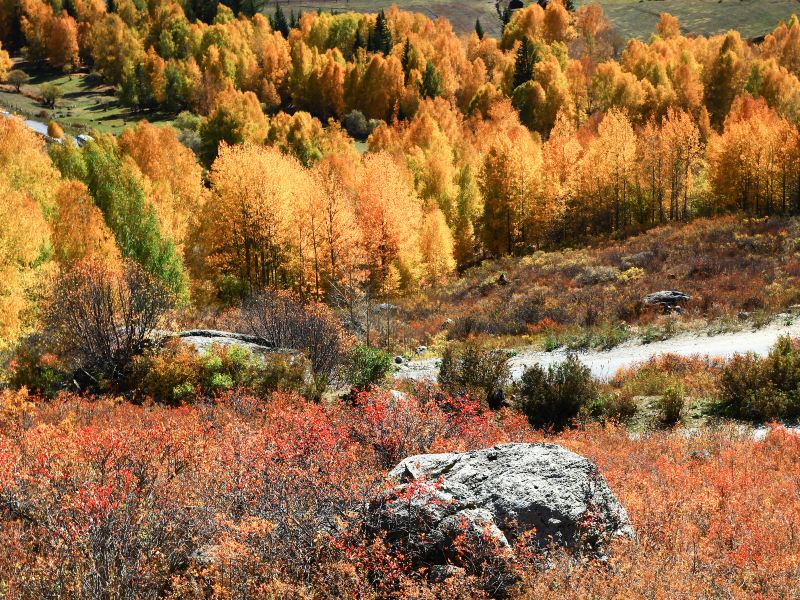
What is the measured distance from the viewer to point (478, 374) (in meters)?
14.2

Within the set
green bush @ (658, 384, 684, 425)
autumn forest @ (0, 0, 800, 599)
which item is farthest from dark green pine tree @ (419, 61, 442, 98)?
green bush @ (658, 384, 684, 425)

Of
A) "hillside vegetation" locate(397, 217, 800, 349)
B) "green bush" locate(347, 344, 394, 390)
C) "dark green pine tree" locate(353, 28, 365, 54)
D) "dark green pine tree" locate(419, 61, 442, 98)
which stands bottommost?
"hillside vegetation" locate(397, 217, 800, 349)

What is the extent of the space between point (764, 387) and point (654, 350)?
325 inches

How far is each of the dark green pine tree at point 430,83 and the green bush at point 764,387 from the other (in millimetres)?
81400

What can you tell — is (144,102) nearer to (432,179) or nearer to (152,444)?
(432,179)

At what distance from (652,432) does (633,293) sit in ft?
57.3

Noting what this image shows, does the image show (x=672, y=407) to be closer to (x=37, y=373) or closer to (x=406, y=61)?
(x=37, y=373)

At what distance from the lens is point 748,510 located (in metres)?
6.82

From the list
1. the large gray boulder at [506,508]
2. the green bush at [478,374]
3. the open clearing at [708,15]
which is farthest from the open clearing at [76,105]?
the open clearing at [708,15]

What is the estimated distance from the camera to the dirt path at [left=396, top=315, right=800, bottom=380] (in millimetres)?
18672

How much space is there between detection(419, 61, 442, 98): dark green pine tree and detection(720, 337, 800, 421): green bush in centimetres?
8140

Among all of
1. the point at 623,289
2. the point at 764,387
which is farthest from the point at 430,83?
the point at 764,387

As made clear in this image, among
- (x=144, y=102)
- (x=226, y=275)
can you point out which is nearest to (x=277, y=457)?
(x=226, y=275)

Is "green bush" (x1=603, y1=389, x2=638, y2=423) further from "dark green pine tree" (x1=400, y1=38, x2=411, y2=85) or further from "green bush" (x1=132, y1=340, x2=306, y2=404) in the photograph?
"dark green pine tree" (x1=400, y1=38, x2=411, y2=85)
